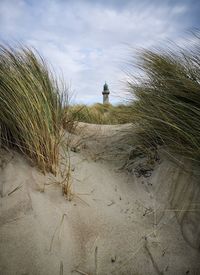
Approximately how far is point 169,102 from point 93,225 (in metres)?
1.22

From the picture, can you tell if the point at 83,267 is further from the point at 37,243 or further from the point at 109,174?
the point at 109,174

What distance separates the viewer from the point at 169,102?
241 cm

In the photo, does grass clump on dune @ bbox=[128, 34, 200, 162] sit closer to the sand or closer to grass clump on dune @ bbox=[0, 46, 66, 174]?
the sand

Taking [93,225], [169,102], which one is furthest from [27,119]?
[169,102]

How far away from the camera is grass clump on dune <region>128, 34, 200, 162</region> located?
7.24 ft

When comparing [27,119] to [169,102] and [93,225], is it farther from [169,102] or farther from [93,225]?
[169,102]

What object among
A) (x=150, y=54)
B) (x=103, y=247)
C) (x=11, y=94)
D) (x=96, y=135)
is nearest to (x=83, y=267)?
(x=103, y=247)

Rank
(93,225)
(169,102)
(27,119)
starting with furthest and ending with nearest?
(169,102)
(27,119)
(93,225)

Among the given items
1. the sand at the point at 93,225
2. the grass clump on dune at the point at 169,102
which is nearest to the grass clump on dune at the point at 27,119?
the sand at the point at 93,225

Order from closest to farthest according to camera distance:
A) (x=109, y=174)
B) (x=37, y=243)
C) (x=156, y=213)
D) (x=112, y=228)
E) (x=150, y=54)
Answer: (x=37, y=243) < (x=112, y=228) < (x=156, y=213) < (x=109, y=174) < (x=150, y=54)

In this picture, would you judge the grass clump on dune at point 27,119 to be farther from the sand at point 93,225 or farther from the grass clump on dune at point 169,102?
the grass clump on dune at point 169,102

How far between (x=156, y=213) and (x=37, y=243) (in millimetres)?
848

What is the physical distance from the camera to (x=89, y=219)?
1.87 m

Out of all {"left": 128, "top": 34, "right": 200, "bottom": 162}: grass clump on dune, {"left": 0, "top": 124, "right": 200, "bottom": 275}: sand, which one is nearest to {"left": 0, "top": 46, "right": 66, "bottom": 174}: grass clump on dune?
{"left": 0, "top": 124, "right": 200, "bottom": 275}: sand
